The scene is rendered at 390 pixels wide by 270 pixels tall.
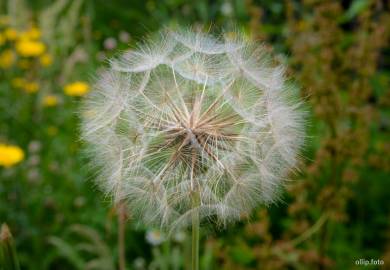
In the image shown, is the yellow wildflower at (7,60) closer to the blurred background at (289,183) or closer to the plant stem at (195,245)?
the blurred background at (289,183)

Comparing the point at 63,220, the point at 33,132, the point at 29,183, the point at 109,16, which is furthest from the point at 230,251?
the point at 109,16

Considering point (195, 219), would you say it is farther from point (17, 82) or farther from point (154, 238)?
point (17, 82)

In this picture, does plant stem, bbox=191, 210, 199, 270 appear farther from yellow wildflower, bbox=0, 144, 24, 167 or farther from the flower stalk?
yellow wildflower, bbox=0, 144, 24, 167

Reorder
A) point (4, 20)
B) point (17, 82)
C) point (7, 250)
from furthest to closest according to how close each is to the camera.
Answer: point (4, 20) → point (17, 82) → point (7, 250)

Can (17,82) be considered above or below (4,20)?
below

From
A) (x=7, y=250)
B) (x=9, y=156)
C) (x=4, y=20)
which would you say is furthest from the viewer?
(x=4, y=20)

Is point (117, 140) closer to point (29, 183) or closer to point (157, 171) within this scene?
point (157, 171)

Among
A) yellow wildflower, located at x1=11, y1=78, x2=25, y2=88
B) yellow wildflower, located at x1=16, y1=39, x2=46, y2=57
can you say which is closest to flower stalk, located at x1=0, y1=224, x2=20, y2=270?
yellow wildflower, located at x1=11, y1=78, x2=25, y2=88

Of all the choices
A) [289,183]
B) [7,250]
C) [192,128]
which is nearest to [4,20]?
Answer: [289,183]
